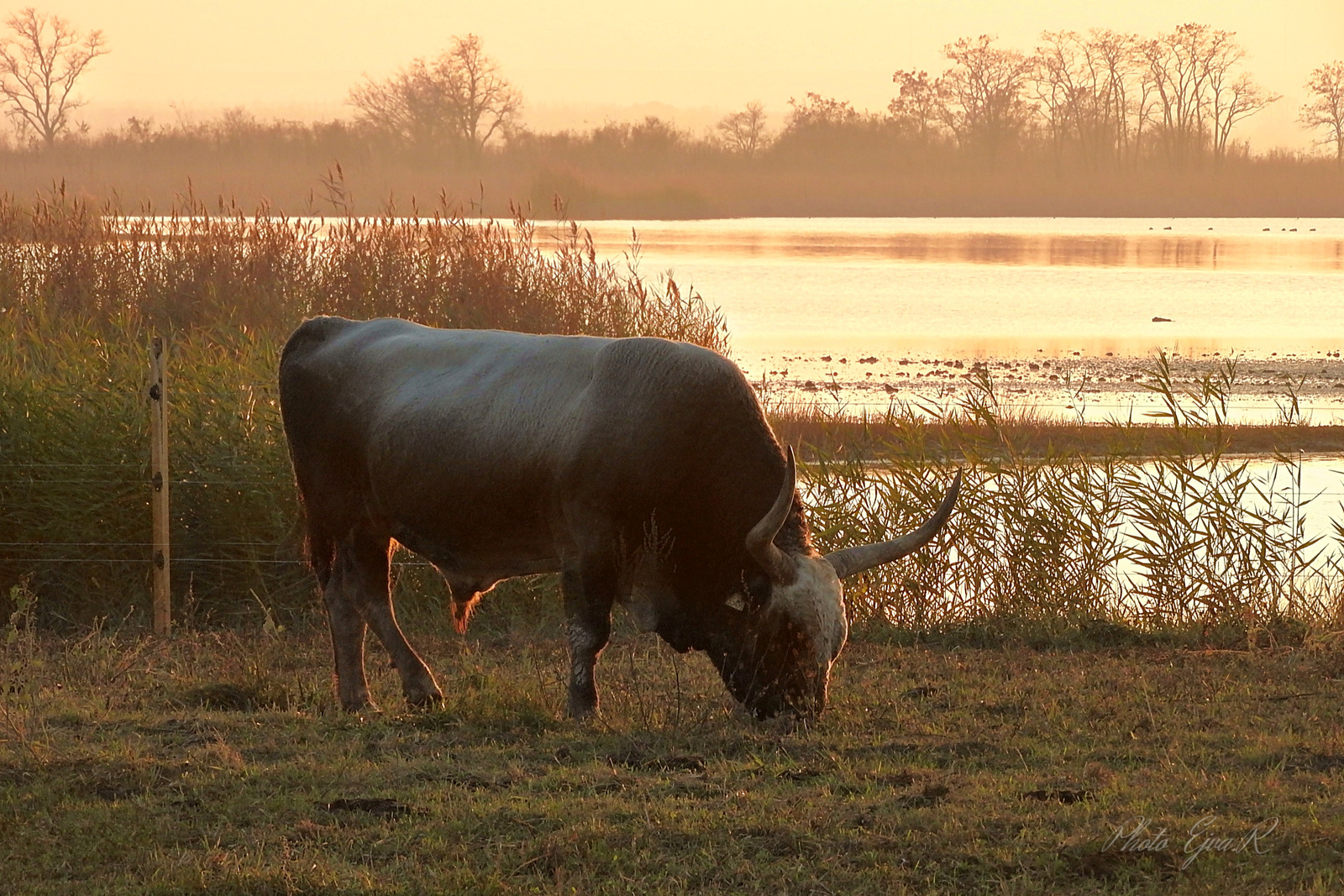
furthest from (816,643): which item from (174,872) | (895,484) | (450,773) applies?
(895,484)

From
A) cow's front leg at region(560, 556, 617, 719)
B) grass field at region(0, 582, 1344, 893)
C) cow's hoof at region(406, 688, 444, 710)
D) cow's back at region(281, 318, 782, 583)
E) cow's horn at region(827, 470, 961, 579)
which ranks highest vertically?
cow's back at region(281, 318, 782, 583)

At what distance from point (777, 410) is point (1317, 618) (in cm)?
912

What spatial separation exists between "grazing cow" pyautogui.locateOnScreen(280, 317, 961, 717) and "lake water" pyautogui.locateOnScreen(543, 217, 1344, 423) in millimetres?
13102

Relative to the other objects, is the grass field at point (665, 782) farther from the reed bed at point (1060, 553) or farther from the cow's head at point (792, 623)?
the reed bed at point (1060, 553)

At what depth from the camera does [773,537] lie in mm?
6191

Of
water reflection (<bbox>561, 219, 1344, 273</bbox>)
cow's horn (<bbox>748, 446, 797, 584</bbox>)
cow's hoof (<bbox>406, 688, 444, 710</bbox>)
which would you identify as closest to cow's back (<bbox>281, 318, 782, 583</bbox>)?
cow's horn (<bbox>748, 446, 797, 584</bbox>)

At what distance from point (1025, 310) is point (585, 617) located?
33231mm

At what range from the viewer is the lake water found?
2331cm

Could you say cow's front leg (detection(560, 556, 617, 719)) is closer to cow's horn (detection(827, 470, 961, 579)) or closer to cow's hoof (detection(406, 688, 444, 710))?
cow's hoof (detection(406, 688, 444, 710))

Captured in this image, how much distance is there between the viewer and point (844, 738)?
6.23 metres

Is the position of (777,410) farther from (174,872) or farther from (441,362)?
(174,872)

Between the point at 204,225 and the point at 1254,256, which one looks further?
the point at 1254,256

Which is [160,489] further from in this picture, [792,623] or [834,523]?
[792,623]

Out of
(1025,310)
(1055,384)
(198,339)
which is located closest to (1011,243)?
(1025,310)
